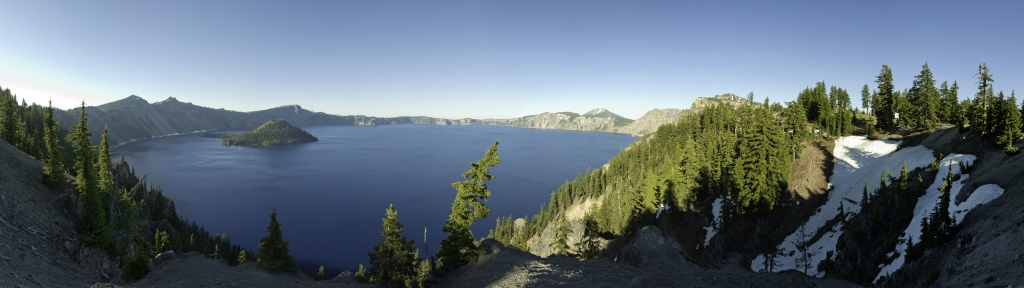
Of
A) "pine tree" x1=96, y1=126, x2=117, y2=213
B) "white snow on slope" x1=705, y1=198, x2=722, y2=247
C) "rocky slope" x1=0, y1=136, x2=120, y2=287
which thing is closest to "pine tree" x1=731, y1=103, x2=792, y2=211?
"white snow on slope" x1=705, y1=198, x2=722, y2=247

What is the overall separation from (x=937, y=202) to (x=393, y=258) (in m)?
34.2

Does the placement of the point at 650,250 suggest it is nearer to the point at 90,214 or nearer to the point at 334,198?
the point at 90,214

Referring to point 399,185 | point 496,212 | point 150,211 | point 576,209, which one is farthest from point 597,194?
A: point 150,211

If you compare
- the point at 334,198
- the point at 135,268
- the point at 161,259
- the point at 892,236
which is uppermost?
the point at 892,236

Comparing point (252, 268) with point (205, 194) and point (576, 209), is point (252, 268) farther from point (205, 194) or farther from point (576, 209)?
point (205, 194)

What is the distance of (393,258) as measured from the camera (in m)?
26.8

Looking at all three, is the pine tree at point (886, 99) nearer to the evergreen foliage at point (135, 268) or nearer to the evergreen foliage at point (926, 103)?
the evergreen foliage at point (926, 103)

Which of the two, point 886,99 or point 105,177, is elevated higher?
point 886,99

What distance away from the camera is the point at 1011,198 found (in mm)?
18969

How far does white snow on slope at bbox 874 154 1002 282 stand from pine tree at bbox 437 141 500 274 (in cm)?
2430

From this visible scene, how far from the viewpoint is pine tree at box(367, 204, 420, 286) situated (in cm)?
2672

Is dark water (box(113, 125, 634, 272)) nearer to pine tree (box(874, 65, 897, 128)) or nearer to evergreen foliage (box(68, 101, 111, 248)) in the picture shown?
evergreen foliage (box(68, 101, 111, 248))

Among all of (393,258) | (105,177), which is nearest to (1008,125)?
(393,258)

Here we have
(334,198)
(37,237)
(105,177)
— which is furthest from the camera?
(334,198)
